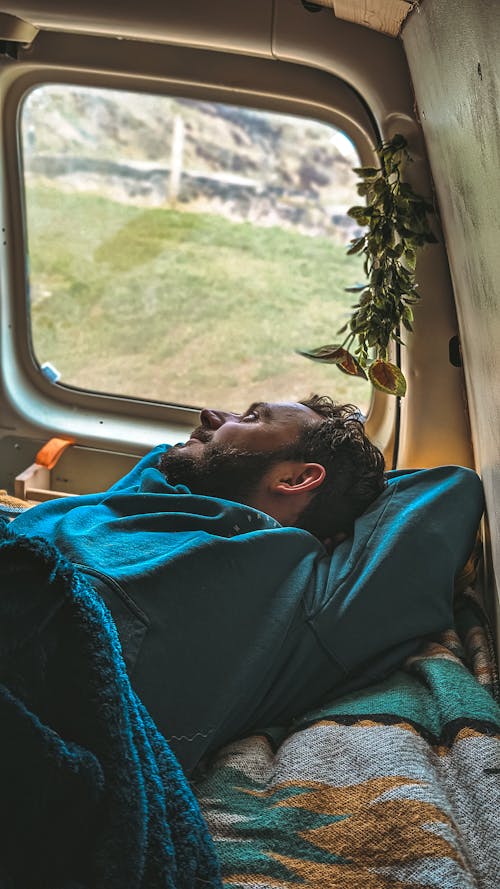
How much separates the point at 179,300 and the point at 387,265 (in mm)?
1364

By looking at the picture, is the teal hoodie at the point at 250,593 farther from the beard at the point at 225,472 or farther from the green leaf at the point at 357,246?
the green leaf at the point at 357,246

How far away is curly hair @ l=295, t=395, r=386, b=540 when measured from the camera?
5.72 feet

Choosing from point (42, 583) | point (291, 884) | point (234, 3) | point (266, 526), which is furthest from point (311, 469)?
point (234, 3)

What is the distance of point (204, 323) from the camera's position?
3270mm

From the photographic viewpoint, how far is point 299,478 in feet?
5.86

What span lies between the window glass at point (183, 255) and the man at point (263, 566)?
1.23 metres

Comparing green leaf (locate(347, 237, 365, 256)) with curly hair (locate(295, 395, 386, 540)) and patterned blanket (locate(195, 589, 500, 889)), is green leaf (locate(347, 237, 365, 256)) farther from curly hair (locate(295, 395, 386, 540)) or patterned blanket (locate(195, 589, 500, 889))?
patterned blanket (locate(195, 589, 500, 889))

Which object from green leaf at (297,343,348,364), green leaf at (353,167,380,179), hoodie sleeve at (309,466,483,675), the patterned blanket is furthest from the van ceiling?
the patterned blanket

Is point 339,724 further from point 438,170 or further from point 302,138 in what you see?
point 302,138

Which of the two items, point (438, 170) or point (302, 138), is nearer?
point (438, 170)

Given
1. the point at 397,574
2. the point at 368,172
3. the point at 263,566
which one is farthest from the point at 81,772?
the point at 368,172

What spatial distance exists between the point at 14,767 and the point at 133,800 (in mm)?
134

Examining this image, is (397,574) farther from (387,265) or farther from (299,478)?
(387,265)

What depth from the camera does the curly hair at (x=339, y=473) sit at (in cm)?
174
